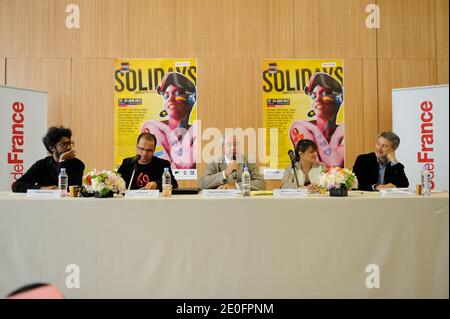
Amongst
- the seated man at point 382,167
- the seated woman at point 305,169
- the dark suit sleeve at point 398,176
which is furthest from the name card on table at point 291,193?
the dark suit sleeve at point 398,176

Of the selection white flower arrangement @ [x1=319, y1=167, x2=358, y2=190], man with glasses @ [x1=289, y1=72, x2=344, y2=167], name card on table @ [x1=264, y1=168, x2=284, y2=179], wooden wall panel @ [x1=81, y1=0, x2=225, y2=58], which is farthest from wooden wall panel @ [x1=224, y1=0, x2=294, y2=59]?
white flower arrangement @ [x1=319, y1=167, x2=358, y2=190]

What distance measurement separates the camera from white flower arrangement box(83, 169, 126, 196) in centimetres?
262

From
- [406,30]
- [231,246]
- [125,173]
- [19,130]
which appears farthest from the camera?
[406,30]

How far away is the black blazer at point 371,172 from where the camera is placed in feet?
12.5

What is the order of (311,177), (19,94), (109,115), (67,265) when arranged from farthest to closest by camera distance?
Answer: (109,115) < (19,94) < (311,177) < (67,265)

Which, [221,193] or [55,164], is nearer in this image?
[221,193]

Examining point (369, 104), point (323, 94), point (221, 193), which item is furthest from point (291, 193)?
point (369, 104)

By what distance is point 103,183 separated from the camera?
8.64 feet

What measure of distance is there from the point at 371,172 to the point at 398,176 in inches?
11.5

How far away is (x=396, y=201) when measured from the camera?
8.20 feet

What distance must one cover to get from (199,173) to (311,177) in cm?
180

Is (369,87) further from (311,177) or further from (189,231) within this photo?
(189,231)

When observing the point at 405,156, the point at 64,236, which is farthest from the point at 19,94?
the point at 405,156

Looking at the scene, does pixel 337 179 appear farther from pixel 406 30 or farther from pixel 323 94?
pixel 406 30
